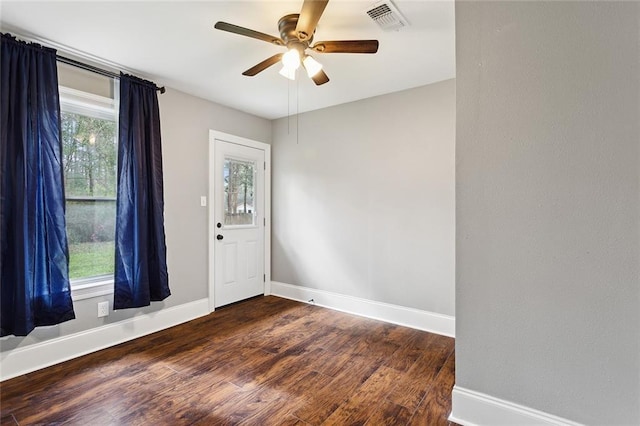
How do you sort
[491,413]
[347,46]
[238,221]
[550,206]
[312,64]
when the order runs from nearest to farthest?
[550,206] < [491,413] < [347,46] < [312,64] < [238,221]

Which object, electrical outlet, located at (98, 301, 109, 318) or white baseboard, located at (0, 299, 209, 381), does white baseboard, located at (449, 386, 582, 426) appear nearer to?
white baseboard, located at (0, 299, 209, 381)

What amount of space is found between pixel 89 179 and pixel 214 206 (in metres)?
1.25

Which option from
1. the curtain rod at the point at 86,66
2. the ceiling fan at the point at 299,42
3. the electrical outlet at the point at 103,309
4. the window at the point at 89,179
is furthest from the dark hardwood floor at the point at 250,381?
the curtain rod at the point at 86,66

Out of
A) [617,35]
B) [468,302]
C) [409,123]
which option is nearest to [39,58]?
[409,123]

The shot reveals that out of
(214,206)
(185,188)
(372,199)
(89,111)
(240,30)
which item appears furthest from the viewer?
(214,206)

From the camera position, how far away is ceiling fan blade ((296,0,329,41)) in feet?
5.04

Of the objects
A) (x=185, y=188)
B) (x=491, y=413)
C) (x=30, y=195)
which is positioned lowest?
(x=491, y=413)

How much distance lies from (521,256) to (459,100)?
3.08 feet

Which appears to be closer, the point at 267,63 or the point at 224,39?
the point at 267,63

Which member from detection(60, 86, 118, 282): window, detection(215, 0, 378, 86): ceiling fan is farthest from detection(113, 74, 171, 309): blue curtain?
detection(215, 0, 378, 86): ceiling fan

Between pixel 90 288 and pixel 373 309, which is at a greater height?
pixel 90 288

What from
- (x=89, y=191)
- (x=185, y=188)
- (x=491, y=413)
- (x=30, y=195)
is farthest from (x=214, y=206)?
(x=491, y=413)

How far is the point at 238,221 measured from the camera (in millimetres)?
3934

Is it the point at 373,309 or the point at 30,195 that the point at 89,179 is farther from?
the point at 373,309
